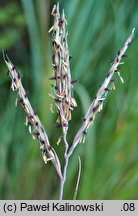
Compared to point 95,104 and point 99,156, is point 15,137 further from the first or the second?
point 95,104

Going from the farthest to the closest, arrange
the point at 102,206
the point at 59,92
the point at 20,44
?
the point at 20,44, the point at 102,206, the point at 59,92

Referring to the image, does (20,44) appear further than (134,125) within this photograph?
Yes

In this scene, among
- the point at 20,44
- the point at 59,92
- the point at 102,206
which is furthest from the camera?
the point at 20,44

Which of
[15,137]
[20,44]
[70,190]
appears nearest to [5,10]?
[20,44]

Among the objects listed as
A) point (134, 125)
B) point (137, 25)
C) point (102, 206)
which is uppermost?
point (137, 25)

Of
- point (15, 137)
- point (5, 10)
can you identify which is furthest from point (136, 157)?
point (5, 10)

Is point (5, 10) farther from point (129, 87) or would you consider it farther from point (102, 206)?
point (102, 206)

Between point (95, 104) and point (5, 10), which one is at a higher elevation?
point (5, 10)
